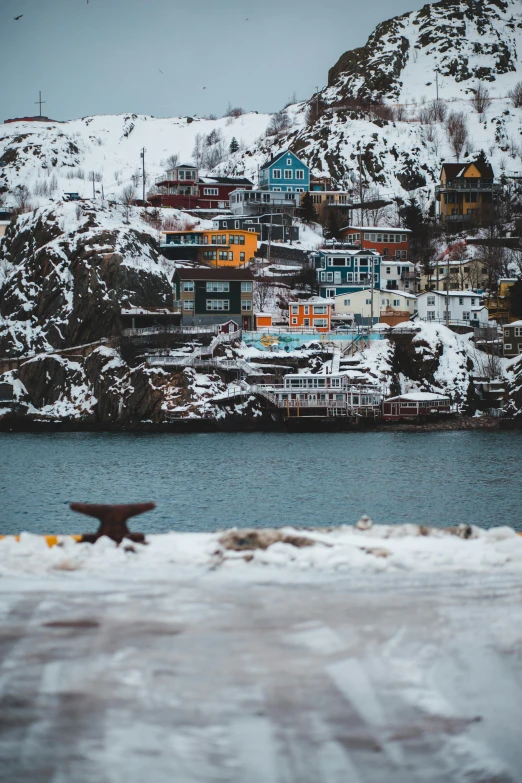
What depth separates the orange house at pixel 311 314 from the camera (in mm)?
86500

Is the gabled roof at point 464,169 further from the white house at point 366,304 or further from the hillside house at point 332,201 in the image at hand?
the white house at point 366,304

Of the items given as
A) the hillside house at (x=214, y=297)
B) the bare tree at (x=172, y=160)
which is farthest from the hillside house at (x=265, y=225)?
the bare tree at (x=172, y=160)

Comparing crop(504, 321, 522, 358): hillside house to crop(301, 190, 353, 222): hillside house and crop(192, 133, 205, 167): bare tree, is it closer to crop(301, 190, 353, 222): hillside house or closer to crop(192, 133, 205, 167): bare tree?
crop(301, 190, 353, 222): hillside house

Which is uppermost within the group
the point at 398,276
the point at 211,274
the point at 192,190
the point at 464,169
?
the point at 464,169

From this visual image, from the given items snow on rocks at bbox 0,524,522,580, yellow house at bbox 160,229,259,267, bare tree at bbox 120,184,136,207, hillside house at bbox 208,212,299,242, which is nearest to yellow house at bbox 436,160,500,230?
hillside house at bbox 208,212,299,242

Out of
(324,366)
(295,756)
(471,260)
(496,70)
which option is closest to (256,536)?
(295,756)

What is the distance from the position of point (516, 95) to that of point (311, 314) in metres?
74.7

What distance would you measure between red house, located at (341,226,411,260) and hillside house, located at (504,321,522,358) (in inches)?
1132

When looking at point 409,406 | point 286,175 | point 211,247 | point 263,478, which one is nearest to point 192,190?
point 286,175

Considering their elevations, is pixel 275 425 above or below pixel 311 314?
below

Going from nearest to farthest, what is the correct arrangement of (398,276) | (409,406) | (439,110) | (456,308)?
1. (409,406)
2. (456,308)
3. (398,276)
4. (439,110)

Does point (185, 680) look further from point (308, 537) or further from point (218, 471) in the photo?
point (218, 471)

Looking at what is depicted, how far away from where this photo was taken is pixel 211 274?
85.9m

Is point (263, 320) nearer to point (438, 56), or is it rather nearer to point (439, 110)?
point (439, 110)
